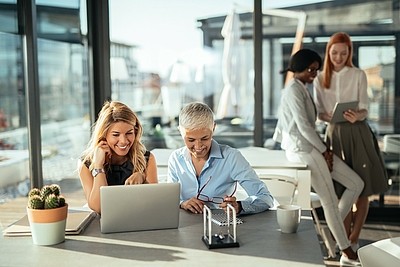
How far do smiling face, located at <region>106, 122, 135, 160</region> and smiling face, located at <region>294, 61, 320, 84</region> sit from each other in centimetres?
180

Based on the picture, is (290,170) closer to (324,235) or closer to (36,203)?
(324,235)

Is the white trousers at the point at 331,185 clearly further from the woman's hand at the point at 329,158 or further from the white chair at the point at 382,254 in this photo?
the white chair at the point at 382,254

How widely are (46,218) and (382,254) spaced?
1413mm

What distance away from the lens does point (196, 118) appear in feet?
8.89

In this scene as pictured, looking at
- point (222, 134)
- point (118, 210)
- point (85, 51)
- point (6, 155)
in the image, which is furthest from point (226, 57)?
point (118, 210)

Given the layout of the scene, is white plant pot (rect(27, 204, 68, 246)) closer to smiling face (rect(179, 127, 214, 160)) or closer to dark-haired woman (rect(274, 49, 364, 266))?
smiling face (rect(179, 127, 214, 160))

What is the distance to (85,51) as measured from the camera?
5340 millimetres

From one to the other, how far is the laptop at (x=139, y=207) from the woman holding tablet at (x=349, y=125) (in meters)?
2.53

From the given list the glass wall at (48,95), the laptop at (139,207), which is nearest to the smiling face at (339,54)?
the glass wall at (48,95)

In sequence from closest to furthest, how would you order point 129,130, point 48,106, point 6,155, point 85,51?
1. point 129,130
2. point 6,155
3. point 48,106
4. point 85,51

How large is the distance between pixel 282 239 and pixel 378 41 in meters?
3.78

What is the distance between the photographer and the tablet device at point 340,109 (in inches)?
168

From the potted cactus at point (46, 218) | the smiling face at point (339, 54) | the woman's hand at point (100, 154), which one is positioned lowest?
the potted cactus at point (46, 218)

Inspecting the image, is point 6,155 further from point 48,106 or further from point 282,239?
point 282,239
